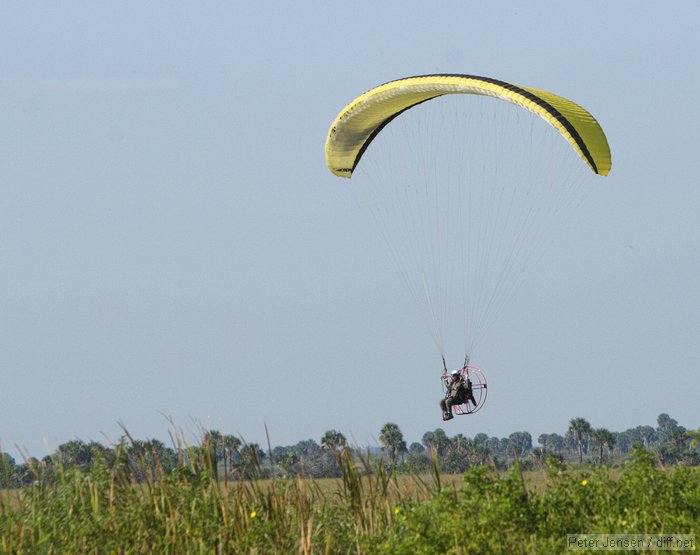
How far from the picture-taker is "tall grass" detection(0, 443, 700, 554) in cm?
1205

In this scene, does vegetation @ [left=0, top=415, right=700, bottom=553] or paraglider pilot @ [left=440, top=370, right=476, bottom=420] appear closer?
vegetation @ [left=0, top=415, right=700, bottom=553]

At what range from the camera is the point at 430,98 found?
2308cm

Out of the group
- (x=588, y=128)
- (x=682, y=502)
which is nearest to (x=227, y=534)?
(x=682, y=502)

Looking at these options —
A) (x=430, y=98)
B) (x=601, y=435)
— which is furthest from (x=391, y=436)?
(x=430, y=98)

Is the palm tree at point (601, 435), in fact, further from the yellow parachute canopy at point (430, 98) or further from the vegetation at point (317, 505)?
the vegetation at point (317, 505)

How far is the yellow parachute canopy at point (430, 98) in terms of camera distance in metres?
19.1

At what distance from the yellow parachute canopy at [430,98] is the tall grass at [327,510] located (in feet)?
22.8

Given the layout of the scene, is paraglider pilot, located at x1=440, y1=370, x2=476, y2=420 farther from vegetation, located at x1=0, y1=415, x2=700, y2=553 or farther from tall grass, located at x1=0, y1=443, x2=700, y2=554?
tall grass, located at x1=0, y1=443, x2=700, y2=554

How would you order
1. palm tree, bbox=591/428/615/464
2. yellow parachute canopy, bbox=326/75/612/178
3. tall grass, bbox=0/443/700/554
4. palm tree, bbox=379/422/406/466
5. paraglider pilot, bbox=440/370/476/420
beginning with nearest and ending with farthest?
tall grass, bbox=0/443/700/554
yellow parachute canopy, bbox=326/75/612/178
paraglider pilot, bbox=440/370/476/420
palm tree, bbox=379/422/406/466
palm tree, bbox=591/428/615/464

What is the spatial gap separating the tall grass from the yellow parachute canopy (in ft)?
22.8

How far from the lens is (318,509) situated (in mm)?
14320

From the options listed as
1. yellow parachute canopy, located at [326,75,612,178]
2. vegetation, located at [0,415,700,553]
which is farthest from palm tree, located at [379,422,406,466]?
vegetation, located at [0,415,700,553]

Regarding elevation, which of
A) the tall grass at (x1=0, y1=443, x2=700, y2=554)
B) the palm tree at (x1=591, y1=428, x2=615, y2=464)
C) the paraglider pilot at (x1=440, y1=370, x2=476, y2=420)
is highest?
the palm tree at (x1=591, y1=428, x2=615, y2=464)

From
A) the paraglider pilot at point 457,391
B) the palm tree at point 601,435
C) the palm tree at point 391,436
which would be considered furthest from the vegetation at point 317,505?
the palm tree at point 601,435
